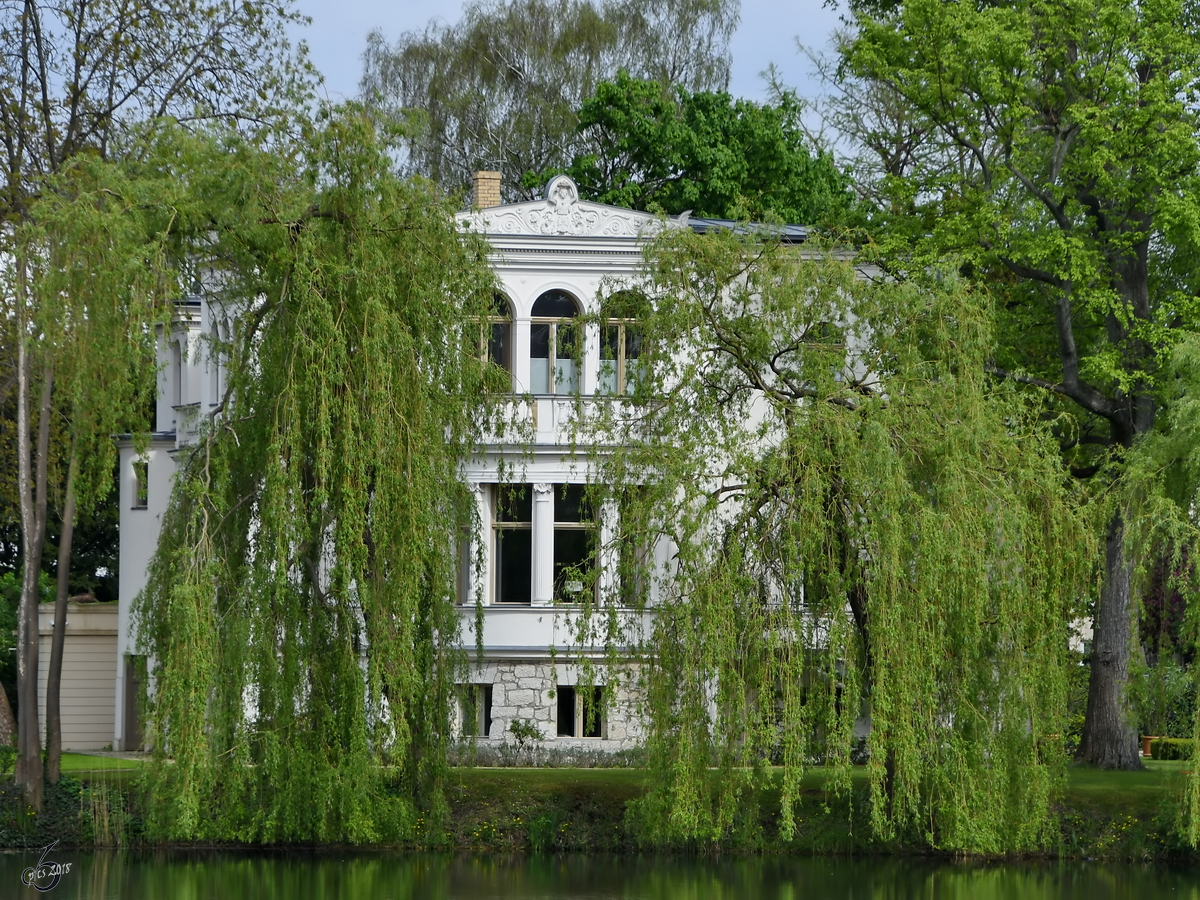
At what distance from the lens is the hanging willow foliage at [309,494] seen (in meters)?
19.6

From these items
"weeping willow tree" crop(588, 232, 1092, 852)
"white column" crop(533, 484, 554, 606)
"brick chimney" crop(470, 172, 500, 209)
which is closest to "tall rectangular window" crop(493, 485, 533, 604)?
"white column" crop(533, 484, 554, 606)

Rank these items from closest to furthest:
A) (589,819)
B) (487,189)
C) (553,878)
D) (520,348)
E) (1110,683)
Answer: (553,878), (589,819), (1110,683), (520,348), (487,189)

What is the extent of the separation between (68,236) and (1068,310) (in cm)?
1529

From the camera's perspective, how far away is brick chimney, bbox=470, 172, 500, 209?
1193 inches

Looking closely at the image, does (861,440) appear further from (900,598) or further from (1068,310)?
(1068,310)

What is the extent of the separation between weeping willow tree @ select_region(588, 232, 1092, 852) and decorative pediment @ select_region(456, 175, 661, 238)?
6.47 m

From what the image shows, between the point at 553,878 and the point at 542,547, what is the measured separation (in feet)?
26.8

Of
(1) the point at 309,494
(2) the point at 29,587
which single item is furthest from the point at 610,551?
(2) the point at 29,587

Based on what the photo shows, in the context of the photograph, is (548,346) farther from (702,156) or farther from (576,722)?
(702,156)

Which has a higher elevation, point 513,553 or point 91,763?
point 513,553

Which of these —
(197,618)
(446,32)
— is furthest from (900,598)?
(446,32)

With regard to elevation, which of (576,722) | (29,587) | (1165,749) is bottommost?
(1165,749)

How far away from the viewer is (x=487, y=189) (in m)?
30.5

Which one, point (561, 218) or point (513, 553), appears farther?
point (513, 553)
